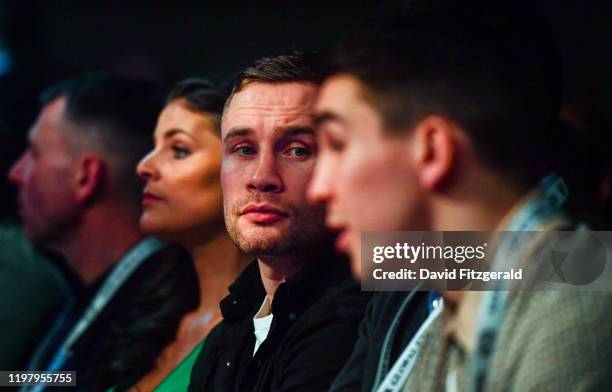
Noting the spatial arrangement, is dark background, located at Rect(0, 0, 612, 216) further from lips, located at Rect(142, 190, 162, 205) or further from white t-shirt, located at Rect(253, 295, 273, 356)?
white t-shirt, located at Rect(253, 295, 273, 356)

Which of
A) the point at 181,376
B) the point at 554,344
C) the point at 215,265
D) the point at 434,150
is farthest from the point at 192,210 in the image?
the point at 554,344

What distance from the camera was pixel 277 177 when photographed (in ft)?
6.38

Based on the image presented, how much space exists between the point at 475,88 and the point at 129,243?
163 cm

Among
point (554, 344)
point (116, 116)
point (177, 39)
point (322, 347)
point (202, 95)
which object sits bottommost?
point (554, 344)

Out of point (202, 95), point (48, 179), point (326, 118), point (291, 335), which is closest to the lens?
point (326, 118)

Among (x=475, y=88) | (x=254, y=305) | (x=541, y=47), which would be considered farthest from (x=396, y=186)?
(x=254, y=305)

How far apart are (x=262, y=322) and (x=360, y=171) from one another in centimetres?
59

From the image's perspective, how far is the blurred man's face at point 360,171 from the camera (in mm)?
1530

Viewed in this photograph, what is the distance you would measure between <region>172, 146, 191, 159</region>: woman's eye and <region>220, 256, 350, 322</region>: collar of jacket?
1.52 feet

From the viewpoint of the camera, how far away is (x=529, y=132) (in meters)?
1.52

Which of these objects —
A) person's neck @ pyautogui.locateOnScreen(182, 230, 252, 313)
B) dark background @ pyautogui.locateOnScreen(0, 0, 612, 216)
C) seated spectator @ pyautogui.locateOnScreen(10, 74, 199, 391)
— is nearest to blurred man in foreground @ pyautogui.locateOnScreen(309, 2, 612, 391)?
dark background @ pyautogui.locateOnScreen(0, 0, 612, 216)

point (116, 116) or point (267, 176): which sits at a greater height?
point (116, 116)

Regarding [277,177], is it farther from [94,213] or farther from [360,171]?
[94,213]

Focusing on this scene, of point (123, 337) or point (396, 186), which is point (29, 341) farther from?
point (396, 186)
